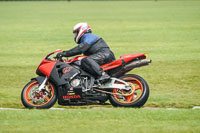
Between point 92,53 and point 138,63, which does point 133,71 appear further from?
point 138,63

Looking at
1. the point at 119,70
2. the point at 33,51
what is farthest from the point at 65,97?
the point at 33,51

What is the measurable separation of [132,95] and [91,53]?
121cm

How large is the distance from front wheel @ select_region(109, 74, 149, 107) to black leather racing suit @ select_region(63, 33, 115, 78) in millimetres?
514

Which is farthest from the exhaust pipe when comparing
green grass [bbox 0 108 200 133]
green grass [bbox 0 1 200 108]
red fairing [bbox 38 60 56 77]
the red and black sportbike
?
red fairing [bbox 38 60 56 77]

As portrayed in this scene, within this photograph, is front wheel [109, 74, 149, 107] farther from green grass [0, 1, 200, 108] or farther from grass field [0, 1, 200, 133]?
green grass [0, 1, 200, 108]

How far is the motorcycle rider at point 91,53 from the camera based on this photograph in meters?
8.53

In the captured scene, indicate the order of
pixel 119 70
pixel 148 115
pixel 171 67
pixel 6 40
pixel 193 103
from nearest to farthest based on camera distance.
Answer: pixel 148 115 → pixel 119 70 → pixel 193 103 → pixel 171 67 → pixel 6 40

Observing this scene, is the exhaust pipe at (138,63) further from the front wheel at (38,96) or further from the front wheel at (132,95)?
the front wheel at (38,96)

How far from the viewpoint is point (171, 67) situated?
570 inches

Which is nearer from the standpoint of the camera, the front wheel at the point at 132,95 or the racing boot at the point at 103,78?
the front wheel at the point at 132,95

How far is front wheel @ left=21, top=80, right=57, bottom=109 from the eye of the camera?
852 cm

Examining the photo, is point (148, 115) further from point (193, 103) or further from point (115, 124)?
point (193, 103)

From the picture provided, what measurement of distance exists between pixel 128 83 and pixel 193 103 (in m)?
1.73

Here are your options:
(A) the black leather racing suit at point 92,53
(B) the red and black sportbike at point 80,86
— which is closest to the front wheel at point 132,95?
(B) the red and black sportbike at point 80,86
